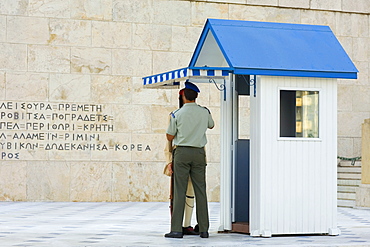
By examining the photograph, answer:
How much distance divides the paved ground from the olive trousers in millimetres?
274

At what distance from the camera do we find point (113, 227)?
11.4 m

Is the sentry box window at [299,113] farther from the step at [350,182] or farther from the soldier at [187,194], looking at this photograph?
the step at [350,182]

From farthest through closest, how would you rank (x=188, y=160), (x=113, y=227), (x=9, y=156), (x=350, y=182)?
(x=350, y=182) < (x=9, y=156) < (x=113, y=227) < (x=188, y=160)

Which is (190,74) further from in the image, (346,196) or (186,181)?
(346,196)

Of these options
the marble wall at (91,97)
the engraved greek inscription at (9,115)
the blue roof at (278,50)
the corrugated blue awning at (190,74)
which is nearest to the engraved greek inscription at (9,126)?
the marble wall at (91,97)

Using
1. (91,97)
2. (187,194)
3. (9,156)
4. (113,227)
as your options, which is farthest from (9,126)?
(187,194)

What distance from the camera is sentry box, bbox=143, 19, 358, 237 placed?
9.91 metres

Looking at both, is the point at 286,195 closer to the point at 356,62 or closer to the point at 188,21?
the point at 188,21

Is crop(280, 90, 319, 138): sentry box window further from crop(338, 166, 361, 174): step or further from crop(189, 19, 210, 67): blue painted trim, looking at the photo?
crop(338, 166, 361, 174): step

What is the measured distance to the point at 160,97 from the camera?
17.7 meters

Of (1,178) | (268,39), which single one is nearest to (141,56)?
(1,178)

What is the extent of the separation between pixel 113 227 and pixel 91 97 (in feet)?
20.6

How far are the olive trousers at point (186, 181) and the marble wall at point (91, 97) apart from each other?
7513 millimetres

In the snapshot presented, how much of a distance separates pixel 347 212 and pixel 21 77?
309 inches
